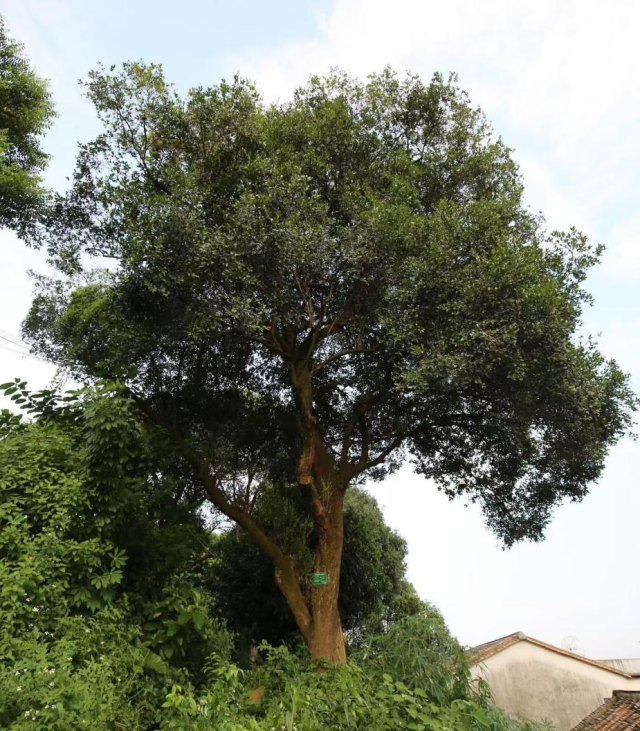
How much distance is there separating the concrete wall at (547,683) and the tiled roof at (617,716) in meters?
2.60

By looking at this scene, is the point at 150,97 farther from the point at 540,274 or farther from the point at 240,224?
the point at 540,274

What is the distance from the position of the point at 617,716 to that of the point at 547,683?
11.8 ft

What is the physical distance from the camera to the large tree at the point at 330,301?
26.9ft

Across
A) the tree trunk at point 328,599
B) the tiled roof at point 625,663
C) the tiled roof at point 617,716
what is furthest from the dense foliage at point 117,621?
the tiled roof at point 625,663

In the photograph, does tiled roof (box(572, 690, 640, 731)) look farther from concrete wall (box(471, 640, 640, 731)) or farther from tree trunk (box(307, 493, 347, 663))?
tree trunk (box(307, 493, 347, 663))

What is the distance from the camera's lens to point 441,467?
12133mm

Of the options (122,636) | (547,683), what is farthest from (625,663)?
(122,636)

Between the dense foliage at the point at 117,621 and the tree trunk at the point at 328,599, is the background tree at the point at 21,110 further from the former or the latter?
the tree trunk at the point at 328,599

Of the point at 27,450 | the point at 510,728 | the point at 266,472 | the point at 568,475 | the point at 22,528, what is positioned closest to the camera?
the point at 510,728

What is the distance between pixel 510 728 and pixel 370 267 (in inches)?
250

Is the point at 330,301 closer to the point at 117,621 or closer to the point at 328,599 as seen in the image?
the point at 328,599

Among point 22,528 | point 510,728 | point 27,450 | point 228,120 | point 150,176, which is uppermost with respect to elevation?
point 228,120

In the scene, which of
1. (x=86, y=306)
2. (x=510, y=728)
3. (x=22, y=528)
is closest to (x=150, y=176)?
(x=86, y=306)

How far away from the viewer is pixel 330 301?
9648mm
